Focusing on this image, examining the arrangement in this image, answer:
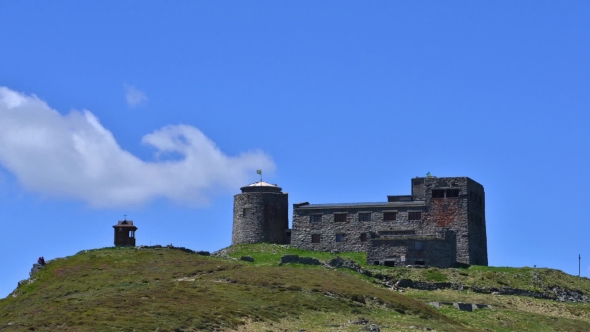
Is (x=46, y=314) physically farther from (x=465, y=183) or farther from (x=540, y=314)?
(x=465, y=183)

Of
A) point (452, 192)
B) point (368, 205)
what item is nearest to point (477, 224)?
point (452, 192)

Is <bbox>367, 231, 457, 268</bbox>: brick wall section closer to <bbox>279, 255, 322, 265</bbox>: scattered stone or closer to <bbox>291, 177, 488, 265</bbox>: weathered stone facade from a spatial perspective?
<bbox>291, 177, 488, 265</bbox>: weathered stone facade

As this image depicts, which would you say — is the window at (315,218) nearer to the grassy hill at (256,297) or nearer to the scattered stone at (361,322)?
the grassy hill at (256,297)

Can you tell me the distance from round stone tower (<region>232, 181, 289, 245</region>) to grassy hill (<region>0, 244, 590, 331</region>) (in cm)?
837

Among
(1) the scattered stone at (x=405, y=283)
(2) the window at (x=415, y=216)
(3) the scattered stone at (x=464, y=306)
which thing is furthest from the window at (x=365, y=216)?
(3) the scattered stone at (x=464, y=306)

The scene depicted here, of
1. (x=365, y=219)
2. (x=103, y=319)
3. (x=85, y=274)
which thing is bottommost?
(x=103, y=319)

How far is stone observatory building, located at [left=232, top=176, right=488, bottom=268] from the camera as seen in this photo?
118625mm

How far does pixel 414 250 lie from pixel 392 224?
7768 mm

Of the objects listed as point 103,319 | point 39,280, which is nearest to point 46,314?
point 103,319

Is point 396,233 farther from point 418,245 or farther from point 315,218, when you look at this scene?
point 315,218

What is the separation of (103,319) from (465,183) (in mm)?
61402

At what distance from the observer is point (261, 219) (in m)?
131

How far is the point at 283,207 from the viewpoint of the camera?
13250cm

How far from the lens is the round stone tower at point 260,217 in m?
131
